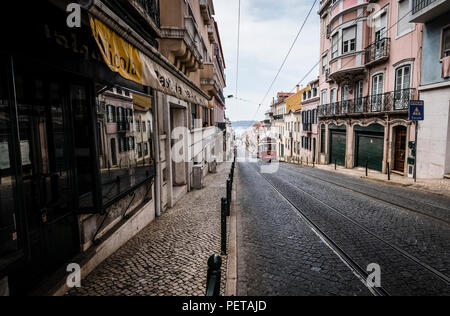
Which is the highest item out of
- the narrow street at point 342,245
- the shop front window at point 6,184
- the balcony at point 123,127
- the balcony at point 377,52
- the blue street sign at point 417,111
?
the balcony at point 377,52

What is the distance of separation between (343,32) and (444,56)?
952 cm

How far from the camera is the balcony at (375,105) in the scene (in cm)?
1482

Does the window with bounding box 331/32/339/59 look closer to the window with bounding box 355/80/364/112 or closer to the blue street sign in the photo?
the window with bounding box 355/80/364/112

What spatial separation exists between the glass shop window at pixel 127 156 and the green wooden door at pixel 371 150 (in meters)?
16.7

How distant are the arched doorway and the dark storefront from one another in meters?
17.7

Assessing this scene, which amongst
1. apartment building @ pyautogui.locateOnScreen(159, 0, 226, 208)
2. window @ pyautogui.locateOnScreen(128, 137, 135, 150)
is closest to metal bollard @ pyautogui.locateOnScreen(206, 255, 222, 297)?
window @ pyautogui.locateOnScreen(128, 137, 135, 150)

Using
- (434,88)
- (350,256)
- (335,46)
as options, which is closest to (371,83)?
(335,46)

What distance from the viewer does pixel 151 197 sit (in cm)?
682

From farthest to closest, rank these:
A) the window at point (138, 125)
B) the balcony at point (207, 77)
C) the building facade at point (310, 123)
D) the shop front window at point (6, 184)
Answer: the building facade at point (310, 123) → the balcony at point (207, 77) → the window at point (138, 125) → the shop front window at point (6, 184)

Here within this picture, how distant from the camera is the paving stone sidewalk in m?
3.52

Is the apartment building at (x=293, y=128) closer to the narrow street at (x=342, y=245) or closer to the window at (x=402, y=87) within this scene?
the window at (x=402, y=87)

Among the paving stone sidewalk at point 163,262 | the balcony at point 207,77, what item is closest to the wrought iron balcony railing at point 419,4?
the balcony at point 207,77
